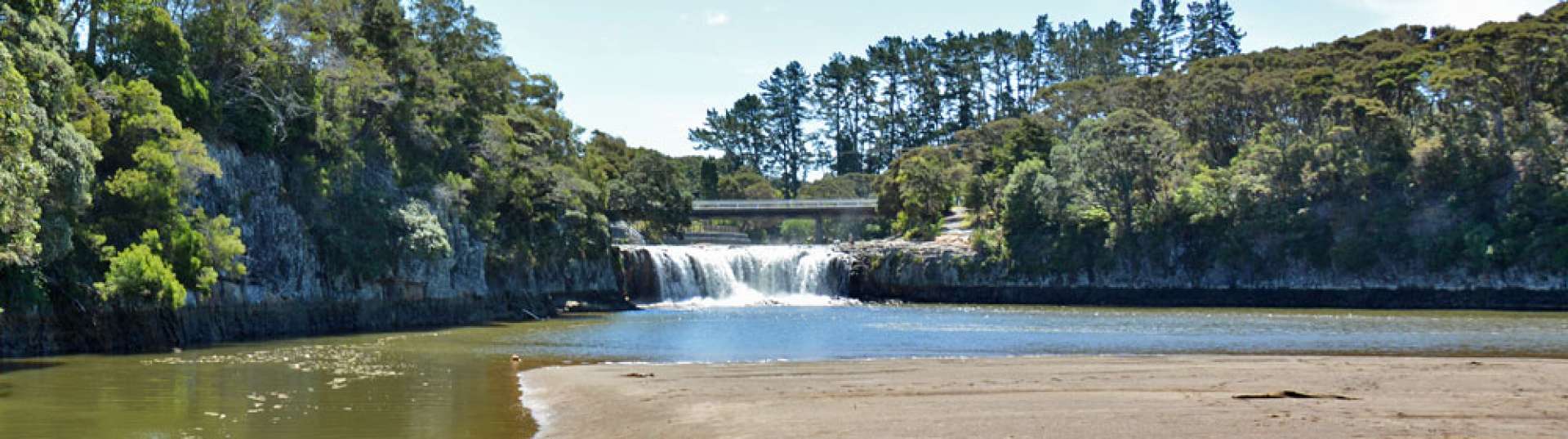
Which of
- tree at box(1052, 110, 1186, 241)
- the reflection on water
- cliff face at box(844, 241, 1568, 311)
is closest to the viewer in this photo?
the reflection on water

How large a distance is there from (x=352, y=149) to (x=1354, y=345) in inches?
1261

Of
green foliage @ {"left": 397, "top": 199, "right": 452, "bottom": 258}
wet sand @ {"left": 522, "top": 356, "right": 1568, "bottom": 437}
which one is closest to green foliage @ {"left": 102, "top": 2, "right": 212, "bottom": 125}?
green foliage @ {"left": 397, "top": 199, "right": 452, "bottom": 258}

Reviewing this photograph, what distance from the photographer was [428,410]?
17531 millimetres

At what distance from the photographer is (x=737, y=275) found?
71000 mm

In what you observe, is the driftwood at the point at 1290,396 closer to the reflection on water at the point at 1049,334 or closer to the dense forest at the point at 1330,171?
the reflection on water at the point at 1049,334

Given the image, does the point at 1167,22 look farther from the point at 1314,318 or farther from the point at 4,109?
the point at 4,109

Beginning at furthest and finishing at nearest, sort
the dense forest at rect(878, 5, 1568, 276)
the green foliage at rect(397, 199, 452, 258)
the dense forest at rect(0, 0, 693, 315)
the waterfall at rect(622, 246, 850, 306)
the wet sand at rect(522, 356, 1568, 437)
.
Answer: the waterfall at rect(622, 246, 850, 306) < the dense forest at rect(878, 5, 1568, 276) < the green foliage at rect(397, 199, 452, 258) < the dense forest at rect(0, 0, 693, 315) < the wet sand at rect(522, 356, 1568, 437)

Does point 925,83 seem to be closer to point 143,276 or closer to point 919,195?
point 919,195

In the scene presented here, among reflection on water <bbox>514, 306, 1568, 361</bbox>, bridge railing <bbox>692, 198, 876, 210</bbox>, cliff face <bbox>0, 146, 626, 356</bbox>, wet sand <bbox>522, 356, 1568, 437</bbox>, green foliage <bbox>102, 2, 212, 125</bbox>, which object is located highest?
bridge railing <bbox>692, 198, 876, 210</bbox>

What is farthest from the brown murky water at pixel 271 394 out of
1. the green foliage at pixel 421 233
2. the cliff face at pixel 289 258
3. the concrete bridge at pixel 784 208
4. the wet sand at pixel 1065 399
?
the concrete bridge at pixel 784 208

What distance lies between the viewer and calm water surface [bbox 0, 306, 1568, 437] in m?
16.4

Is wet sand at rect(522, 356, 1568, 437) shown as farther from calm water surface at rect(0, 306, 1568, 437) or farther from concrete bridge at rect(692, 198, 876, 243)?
concrete bridge at rect(692, 198, 876, 243)

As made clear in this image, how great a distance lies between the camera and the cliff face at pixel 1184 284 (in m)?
60.9

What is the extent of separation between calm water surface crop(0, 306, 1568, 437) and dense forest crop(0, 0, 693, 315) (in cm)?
269
